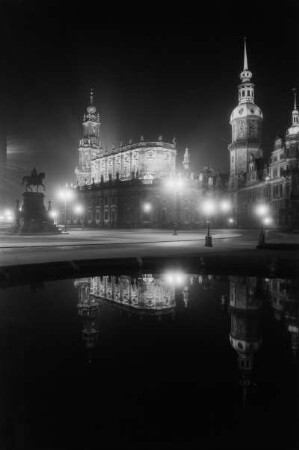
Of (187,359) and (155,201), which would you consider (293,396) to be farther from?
(155,201)

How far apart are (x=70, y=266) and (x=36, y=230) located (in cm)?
3583

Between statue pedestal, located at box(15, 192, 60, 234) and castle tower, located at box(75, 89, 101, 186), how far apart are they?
74.0 m

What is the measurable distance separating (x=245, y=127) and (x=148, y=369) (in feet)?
277

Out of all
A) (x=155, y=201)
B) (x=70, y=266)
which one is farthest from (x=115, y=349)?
(x=155, y=201)

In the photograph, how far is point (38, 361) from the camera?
6.11 metres

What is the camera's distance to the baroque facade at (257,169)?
56.6 m

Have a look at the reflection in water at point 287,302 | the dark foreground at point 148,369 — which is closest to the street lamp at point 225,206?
the reflection in water at point 287,302

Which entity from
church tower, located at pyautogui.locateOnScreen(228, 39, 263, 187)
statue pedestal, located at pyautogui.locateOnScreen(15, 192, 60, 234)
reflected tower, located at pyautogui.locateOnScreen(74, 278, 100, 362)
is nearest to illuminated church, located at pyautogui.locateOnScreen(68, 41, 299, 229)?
church tower, located at pyautogui.locateOnScreen(228, 39, 263, 187)

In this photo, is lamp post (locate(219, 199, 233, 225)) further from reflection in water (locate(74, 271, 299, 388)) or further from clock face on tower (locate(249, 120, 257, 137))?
reflection in water (locate(74, 271, 299, 388))

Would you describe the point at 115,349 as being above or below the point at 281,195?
below

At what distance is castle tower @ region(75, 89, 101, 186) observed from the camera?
4838 inches

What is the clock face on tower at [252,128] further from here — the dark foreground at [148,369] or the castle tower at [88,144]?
the dark foreground at [148,369]

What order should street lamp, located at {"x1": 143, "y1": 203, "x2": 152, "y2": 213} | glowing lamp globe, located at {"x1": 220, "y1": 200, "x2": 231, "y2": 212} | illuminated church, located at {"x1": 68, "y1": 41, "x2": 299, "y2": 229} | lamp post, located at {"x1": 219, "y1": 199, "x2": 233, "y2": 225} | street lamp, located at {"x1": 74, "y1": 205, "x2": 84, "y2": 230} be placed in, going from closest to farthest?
1. illuminated church, located at {"x1": 68, "y1": 41, "x2": 299, "y2": 229}
2. lamp post, located at {"x1": 219, "y1": 199, "x2": 233, "y2": 225}
3. glowing lamp globe, located at {"x1": 220, "y1": 200, "x2": 231, "y2": 212}
4. street lamp, located at {"x1": 143, "y1": 203, "x2": 152, "y2": 213}
5. street lamp, located at {"x1": 74, "y1": 205, "x2": 84, "y2": 230}

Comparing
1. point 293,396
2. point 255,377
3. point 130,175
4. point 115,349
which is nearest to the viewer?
point 293,396
